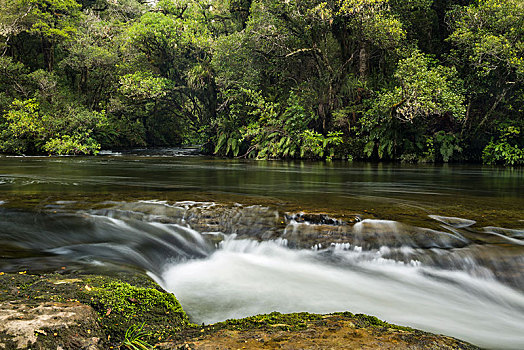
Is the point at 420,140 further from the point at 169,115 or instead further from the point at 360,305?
the point at 169,115

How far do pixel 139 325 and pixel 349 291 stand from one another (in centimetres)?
195

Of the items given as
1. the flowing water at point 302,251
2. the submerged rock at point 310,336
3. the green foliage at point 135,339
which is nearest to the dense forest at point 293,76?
the flowing water at point 302,251

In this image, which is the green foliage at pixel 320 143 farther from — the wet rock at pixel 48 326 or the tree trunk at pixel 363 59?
the wet rock at pixel 48 326

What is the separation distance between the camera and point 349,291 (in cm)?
321

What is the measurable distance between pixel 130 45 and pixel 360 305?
23646 millimetres

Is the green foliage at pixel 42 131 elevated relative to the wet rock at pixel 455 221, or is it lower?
elevated

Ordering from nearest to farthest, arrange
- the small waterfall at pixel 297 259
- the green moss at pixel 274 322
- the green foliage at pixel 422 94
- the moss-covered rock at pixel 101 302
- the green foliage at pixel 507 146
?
the moss-covered rock at pixel 101 302
the green moss at pixel 274 322
the small waterfall at pixel 297 259
the green foliage at pixel 422 94
the green foliage at pixel 507 146

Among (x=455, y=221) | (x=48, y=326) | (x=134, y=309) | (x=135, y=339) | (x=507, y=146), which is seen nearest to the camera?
(x=48, y=326)

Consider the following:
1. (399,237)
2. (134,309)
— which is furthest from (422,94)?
(134,309)

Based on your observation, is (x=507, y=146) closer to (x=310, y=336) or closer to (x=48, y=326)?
(x=310, y=336)

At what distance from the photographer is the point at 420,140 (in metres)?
15.1

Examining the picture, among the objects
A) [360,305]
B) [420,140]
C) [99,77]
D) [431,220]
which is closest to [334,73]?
[420,140]

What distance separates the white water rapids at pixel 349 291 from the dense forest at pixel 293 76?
10829mm

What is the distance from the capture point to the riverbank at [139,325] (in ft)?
5.28
